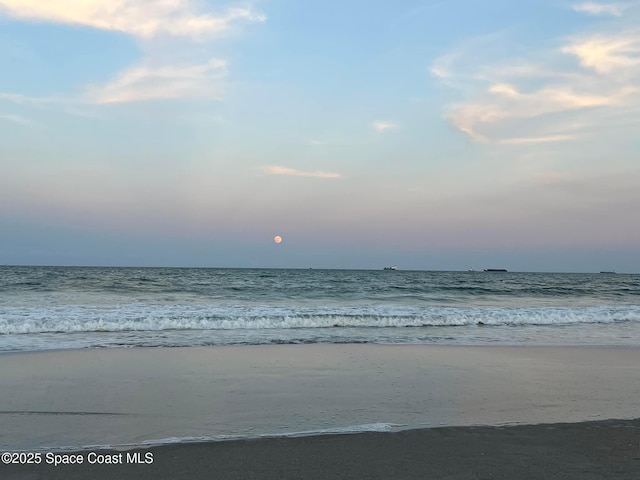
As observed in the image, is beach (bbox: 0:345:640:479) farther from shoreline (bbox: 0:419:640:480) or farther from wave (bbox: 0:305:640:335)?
wave (bbox: 0:305:640:335)

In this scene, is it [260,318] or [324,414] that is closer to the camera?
[324,414]

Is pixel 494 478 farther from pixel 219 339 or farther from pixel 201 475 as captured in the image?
pixel 219 339

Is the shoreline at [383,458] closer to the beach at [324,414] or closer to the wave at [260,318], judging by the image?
the beach at [324,414]

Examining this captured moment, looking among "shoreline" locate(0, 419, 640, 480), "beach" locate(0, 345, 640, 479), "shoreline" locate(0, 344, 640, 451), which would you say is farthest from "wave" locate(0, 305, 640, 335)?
"shoreline" locate(0, 419, 640, 480)

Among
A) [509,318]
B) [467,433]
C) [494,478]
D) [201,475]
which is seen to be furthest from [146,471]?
[509,318]

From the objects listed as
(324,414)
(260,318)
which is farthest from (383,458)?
(260,318)

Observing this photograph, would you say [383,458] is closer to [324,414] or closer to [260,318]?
[324,414]

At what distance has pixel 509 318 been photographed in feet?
72.6

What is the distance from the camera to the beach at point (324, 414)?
5.04 metres

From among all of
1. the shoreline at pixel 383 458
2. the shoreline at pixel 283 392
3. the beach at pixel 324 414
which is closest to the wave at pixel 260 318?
the shoreline at pixel 283 392

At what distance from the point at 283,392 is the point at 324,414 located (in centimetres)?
141

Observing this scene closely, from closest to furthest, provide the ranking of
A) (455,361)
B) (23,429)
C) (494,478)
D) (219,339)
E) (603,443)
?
1. (494,478)
2. (603,443)
3. (23,429)
4. (455,361)
5. (219,339)

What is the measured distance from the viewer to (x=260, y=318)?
1991 centimetres

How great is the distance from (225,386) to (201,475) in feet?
12.8
